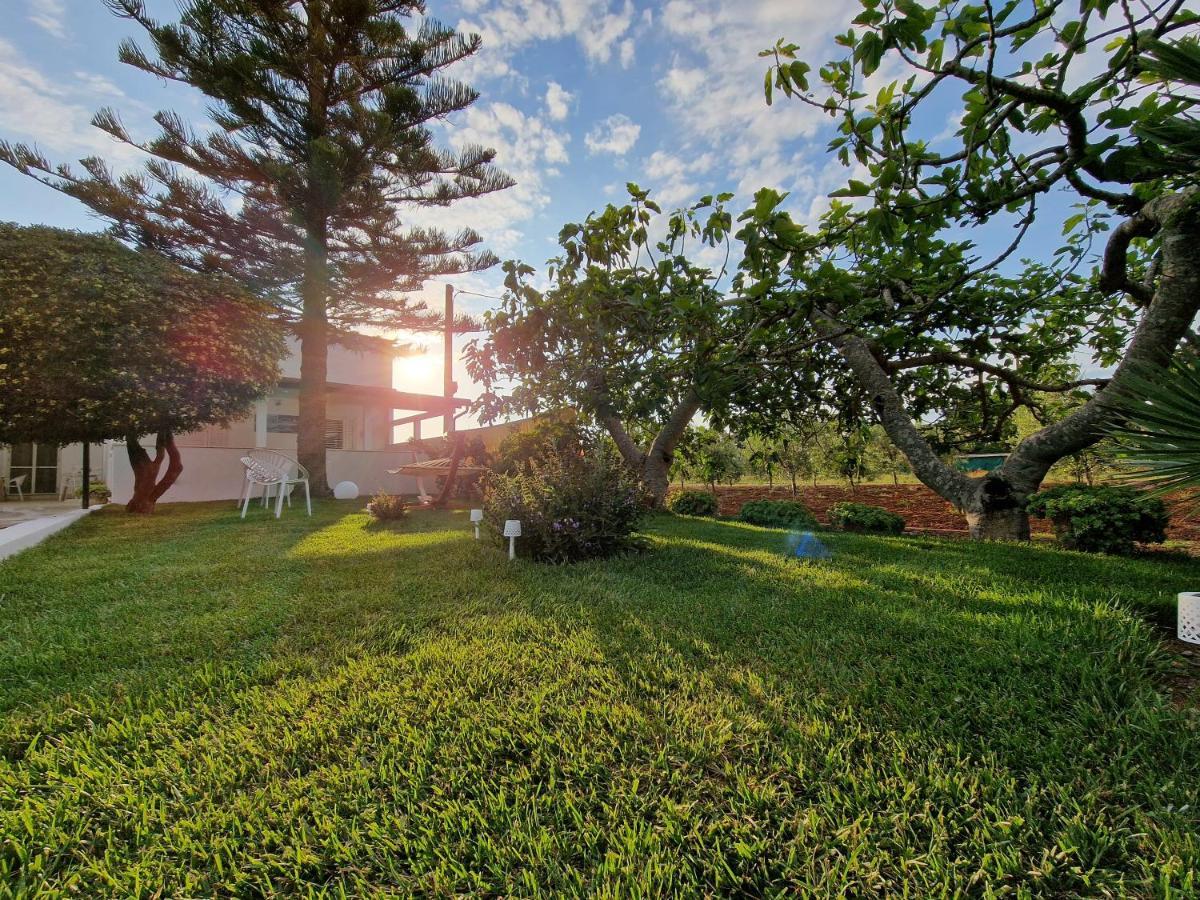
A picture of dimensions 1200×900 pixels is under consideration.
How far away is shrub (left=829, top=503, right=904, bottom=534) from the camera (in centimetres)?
660

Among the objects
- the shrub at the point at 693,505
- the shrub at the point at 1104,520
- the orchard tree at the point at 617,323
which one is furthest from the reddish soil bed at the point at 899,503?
the orchard tree at the point at 617,323

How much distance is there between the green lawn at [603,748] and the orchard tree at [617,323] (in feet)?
4.70

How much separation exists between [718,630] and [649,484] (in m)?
5.69

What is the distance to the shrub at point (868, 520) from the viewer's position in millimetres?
6598

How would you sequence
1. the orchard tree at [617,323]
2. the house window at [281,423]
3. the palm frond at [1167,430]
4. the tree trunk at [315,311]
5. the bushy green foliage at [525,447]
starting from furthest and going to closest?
the house window at [281,423] < the tree trunk at [315,311] < the bushy green foliage at [525,447] < the orchard tree at [617,323] < the palm frond at [1167,430]

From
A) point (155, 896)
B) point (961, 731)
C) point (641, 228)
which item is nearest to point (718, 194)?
point (641, 228)

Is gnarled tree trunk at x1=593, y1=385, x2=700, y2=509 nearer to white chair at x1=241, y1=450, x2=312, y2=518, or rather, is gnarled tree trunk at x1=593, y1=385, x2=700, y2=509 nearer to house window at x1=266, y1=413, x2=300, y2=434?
white chair at x1=241, y1=450, x2=312, y2=518

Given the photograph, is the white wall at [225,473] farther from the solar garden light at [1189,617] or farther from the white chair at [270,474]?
the solar garden light at [1189,617]

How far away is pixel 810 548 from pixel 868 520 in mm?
2780

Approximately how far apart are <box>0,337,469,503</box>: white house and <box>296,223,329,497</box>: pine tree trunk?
0.99 m

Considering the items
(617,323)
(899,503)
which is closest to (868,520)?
(899,503)

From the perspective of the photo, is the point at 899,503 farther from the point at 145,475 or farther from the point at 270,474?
the point at 145,475

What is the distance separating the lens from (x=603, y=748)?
1336 millimetres

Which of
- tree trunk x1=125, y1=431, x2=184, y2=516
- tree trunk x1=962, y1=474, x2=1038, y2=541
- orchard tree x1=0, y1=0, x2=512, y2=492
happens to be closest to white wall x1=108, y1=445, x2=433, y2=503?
orchard tree x1=0, y1=0, x2=512, y2=492
